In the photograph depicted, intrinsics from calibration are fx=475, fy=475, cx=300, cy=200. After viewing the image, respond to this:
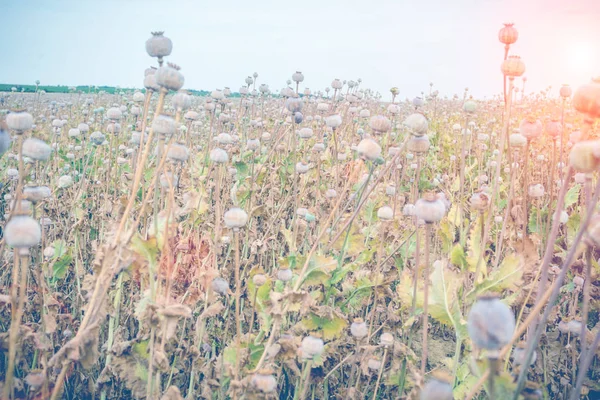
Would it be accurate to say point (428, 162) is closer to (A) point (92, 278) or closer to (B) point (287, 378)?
(B) point (287, 378)

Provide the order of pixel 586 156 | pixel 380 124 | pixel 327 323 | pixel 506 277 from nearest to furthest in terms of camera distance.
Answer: pixel 586 156
pixel 506 277
pixel 327 323
pixel 380 124

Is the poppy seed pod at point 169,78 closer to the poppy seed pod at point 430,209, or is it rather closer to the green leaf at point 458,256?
the poppy seed pod at point 430,209

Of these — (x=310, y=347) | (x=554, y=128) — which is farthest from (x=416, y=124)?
(x=554, y=128)

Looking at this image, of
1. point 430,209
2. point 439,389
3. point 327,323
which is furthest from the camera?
point 327,323

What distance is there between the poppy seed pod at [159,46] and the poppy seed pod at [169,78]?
162 millimetres

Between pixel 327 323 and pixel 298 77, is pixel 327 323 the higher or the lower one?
the lower one

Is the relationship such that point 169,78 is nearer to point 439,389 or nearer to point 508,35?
point 439,389

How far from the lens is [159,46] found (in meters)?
1.43

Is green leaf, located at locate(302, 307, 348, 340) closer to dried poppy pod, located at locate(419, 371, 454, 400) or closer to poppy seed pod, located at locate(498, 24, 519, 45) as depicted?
dried poppy pod, located at locate(419, 371, 454, 400)

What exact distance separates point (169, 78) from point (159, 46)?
0.21 meters

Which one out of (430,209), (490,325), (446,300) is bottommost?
(446,300)

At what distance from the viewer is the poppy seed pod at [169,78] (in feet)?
4.17

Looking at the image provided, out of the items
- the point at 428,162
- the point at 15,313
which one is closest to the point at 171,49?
the point at 15,313

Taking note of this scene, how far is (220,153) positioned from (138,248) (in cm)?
69
